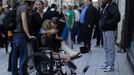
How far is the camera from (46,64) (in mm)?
9422

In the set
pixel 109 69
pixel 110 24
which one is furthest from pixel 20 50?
pixel 109 69

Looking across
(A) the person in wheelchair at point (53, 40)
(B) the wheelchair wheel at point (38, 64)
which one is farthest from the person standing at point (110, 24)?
(B) the wheelchair wheel at point (38, 64)

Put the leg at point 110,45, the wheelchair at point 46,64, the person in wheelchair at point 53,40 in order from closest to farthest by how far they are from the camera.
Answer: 1. the wheelchair at point 46,64
2. the person in wheelchair at point 53,40
3. the leg at point 110,45

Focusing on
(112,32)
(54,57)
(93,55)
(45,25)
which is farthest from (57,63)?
(93,55)

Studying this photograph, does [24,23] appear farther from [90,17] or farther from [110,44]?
[90,17]

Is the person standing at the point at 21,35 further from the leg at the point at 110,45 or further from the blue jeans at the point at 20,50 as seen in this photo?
the leg at the point at 110,45

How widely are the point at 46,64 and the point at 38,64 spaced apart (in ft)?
1.09

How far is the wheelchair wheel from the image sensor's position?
9.41 metres

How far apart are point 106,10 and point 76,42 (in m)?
10.6

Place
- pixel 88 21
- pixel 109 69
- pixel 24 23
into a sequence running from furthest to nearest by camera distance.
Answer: pixel 88 21, pixel 109 69, pixel 24 23

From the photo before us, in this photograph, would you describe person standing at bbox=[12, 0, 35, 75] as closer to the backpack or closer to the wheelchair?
the backpack

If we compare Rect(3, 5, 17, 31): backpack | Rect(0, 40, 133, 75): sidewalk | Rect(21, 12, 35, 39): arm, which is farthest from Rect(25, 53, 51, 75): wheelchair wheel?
Rect(0, 40, 133, 75): sidewalk

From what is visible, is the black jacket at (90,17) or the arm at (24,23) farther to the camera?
the black jacket at (90,17)

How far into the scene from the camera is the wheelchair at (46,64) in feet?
30.8
